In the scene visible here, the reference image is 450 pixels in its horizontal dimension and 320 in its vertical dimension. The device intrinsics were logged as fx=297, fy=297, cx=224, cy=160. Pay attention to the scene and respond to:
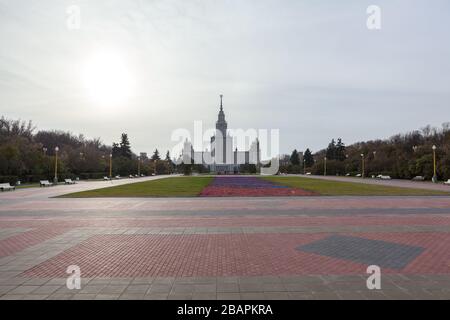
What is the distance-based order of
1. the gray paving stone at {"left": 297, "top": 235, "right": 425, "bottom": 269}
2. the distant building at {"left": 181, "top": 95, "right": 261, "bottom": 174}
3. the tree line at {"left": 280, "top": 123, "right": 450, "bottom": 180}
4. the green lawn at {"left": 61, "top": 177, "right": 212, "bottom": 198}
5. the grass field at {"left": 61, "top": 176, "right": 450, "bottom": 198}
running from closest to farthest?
the gray paving stone at {"left": 297, "top": 235, "right": 425, "bottom": 269} → the green lawn at {"left": 61, "top": 177, "right": 212, "bottom": 198} → the grass field at {"left": 61, "top": 176, "right": 450, "bottom": 198} → the tree line at {"left": 280, "top": 123, "right": 450, "bottom": 180} → the distant building at {"left": 181, "top": 95, "right": 261, "bottom": 174}

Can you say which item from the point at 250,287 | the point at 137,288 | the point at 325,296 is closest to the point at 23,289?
the point at 137,288

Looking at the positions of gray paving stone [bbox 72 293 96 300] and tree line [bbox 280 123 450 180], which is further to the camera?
tree line [bbox 280 123 450 180]

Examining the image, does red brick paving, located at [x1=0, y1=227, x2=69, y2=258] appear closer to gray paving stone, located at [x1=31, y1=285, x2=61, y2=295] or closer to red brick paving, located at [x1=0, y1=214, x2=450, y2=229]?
red brick paving, located at [x1=0, y1=214, x2=450, y2=229]

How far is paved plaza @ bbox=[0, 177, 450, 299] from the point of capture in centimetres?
512

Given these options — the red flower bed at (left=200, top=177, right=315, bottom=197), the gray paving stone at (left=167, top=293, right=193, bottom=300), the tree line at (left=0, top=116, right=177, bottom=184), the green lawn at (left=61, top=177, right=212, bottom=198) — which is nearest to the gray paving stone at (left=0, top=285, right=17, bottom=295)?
the gray paving stone at (left=167, top=293, right=193, bottom=300)

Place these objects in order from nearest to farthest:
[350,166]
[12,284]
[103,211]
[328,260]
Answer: [12,284], [328,260], [103,211], [350,166]

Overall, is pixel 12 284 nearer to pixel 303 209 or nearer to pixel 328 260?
A: pixel 328 260

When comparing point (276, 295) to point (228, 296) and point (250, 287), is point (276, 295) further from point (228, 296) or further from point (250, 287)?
point (228, 296)

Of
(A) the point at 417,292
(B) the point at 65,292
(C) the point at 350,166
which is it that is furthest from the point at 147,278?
(C) the point at 350,166

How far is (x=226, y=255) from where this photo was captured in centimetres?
719

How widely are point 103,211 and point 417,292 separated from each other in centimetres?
1308

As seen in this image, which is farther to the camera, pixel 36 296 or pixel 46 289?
pixel 46 289
